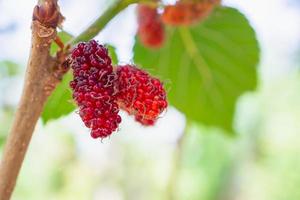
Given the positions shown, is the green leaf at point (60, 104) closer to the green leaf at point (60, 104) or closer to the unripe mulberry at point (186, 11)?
the green leaf at point (60, 104)

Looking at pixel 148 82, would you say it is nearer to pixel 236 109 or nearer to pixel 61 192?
pixel 236 109

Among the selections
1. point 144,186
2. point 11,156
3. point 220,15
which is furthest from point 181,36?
point 144,186

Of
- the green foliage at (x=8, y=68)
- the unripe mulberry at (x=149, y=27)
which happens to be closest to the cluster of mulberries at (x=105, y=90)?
the unripe mulberry at (x=149, y=27)

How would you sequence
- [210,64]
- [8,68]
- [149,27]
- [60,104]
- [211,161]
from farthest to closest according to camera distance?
[211,161] < [8,68] < [210,64] < [149,27] < [60,104]

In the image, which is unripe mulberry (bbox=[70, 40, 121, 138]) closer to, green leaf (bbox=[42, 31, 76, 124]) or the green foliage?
green leaf (bbox=[42, 31, 76, 124])

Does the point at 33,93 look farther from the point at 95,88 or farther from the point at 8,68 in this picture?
the point at 8,68

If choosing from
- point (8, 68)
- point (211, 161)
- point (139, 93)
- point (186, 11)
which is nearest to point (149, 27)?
point (186, 11)

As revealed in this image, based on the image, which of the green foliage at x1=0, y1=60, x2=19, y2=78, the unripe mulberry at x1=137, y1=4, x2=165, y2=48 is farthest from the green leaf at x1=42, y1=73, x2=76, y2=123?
the green foliage at x1=0, y1=60, x2=19, y2=78
